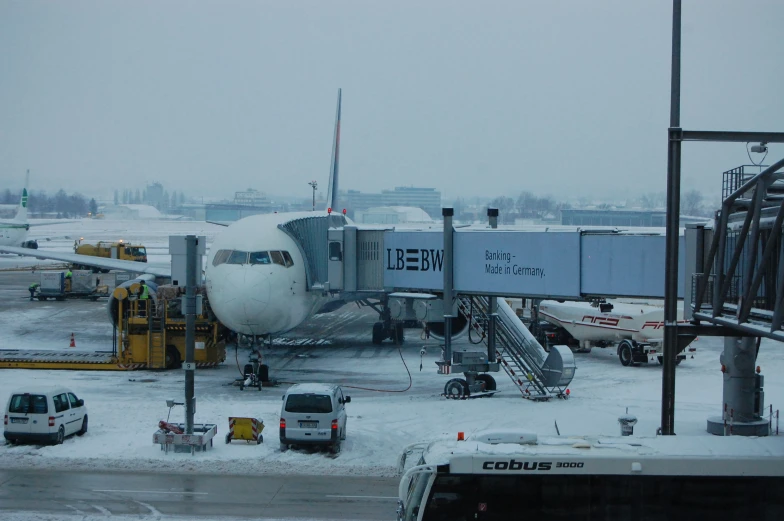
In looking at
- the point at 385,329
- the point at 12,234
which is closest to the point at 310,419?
the point at 385,329

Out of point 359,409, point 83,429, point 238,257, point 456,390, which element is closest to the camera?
point 83,429

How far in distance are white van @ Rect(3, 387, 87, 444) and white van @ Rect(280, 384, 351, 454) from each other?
5.26m

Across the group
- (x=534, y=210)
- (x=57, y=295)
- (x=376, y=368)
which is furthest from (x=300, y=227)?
(x=534, y=210)

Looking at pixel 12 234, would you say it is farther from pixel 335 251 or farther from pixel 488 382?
pixel 488 382

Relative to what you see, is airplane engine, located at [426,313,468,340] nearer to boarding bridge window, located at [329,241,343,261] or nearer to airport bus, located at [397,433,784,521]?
boarding bridge window, located at [329,241,343,261]

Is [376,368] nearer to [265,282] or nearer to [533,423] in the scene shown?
[265,282]

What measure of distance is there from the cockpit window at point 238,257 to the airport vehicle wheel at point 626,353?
15.4 meters

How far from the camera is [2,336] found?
39500 mm

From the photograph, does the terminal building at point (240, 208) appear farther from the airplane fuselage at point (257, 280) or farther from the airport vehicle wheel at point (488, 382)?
the airport vehicle wheel at point (488, 382)

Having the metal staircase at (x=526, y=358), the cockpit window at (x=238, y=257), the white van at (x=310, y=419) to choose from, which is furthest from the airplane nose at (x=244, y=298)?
the white van at (x=310, y=419)

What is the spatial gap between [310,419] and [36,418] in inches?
253

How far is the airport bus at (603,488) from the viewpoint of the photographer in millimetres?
11961

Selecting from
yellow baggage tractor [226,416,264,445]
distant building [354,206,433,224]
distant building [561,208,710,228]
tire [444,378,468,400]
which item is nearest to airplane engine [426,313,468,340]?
tire [444,378,468,400]

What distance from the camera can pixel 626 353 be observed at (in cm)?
3503
